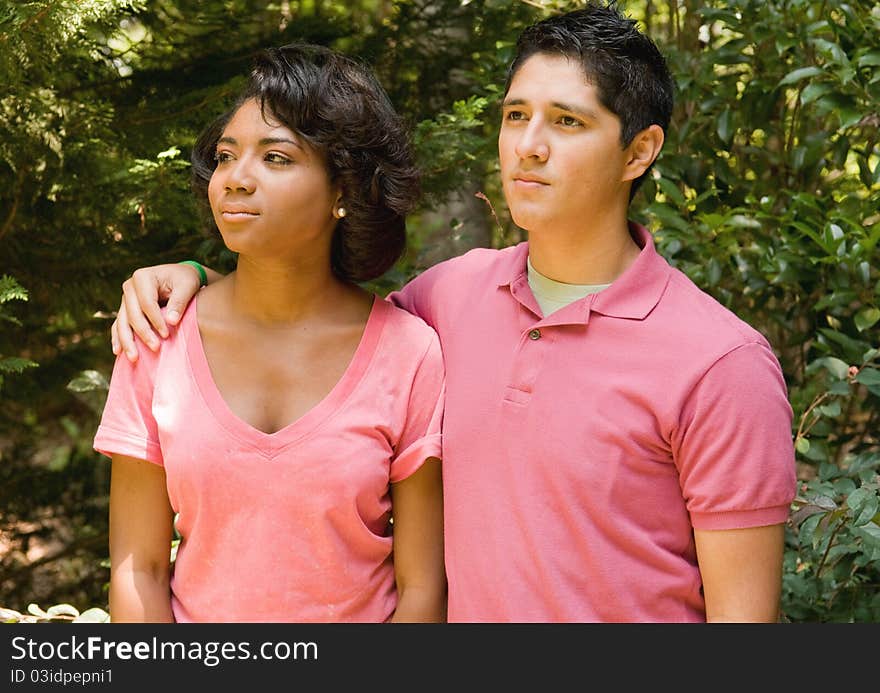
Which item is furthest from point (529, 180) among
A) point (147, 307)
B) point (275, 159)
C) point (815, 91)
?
point (815, 91)

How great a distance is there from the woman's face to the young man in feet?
0.76

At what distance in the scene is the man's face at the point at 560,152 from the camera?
2.05 metres

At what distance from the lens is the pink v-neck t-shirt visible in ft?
6.70

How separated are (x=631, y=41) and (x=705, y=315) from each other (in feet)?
1.79

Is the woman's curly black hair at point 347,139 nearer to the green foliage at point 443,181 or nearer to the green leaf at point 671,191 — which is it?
the green foliage at point 443,181

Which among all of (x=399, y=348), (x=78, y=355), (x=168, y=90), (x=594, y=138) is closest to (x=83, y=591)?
(x=78, y=355)

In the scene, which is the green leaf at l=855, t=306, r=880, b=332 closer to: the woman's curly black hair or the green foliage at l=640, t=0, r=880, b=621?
the green foliage at l=640, t=0, r=880, b=621

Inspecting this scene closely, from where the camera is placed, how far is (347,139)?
2.13 m

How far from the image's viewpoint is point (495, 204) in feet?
13.1

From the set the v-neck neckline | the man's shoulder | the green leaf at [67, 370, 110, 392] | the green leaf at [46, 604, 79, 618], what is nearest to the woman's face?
the v-neck neckline

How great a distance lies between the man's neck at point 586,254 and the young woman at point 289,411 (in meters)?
0.29

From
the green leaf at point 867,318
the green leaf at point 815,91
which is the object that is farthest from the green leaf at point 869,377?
the green leaf at point 815,91

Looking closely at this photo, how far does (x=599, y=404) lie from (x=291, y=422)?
57 centimetres
